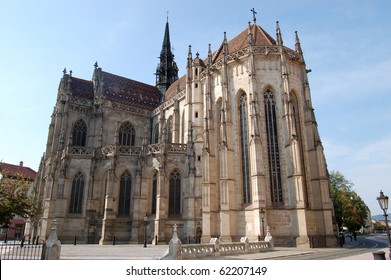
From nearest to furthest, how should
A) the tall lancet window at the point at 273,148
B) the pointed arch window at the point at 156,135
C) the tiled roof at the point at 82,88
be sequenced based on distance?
the tall lancet window at the point at 273,148, the tiled roof at the point at 82,88, the pointed arch window at the point at 156,135

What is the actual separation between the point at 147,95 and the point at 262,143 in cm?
2227

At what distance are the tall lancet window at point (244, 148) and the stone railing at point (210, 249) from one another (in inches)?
225

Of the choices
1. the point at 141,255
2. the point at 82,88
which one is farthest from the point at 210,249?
the point at 82,88

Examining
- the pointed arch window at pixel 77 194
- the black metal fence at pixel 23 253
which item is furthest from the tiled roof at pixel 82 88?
the black metal fence at pixel 23 253

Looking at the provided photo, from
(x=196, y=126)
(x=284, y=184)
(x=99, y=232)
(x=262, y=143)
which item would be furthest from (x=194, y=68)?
(x=99, y=232)

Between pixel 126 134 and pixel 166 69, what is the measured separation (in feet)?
56.1

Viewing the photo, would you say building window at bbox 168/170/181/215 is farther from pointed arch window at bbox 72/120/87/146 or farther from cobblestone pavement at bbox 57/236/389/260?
pointed arch window at bbox 72/120/87/146

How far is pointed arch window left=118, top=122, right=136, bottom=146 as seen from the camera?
1348 inches

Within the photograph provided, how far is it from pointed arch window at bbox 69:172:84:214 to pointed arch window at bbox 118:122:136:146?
7839mm

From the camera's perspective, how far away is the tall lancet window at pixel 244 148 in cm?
2330

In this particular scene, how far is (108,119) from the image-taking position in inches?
1310

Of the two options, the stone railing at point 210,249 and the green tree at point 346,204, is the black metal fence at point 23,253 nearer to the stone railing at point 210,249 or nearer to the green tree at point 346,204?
the stone railing at point 210,249

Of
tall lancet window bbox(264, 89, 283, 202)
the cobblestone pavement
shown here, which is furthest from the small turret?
the cobblestone pavement
